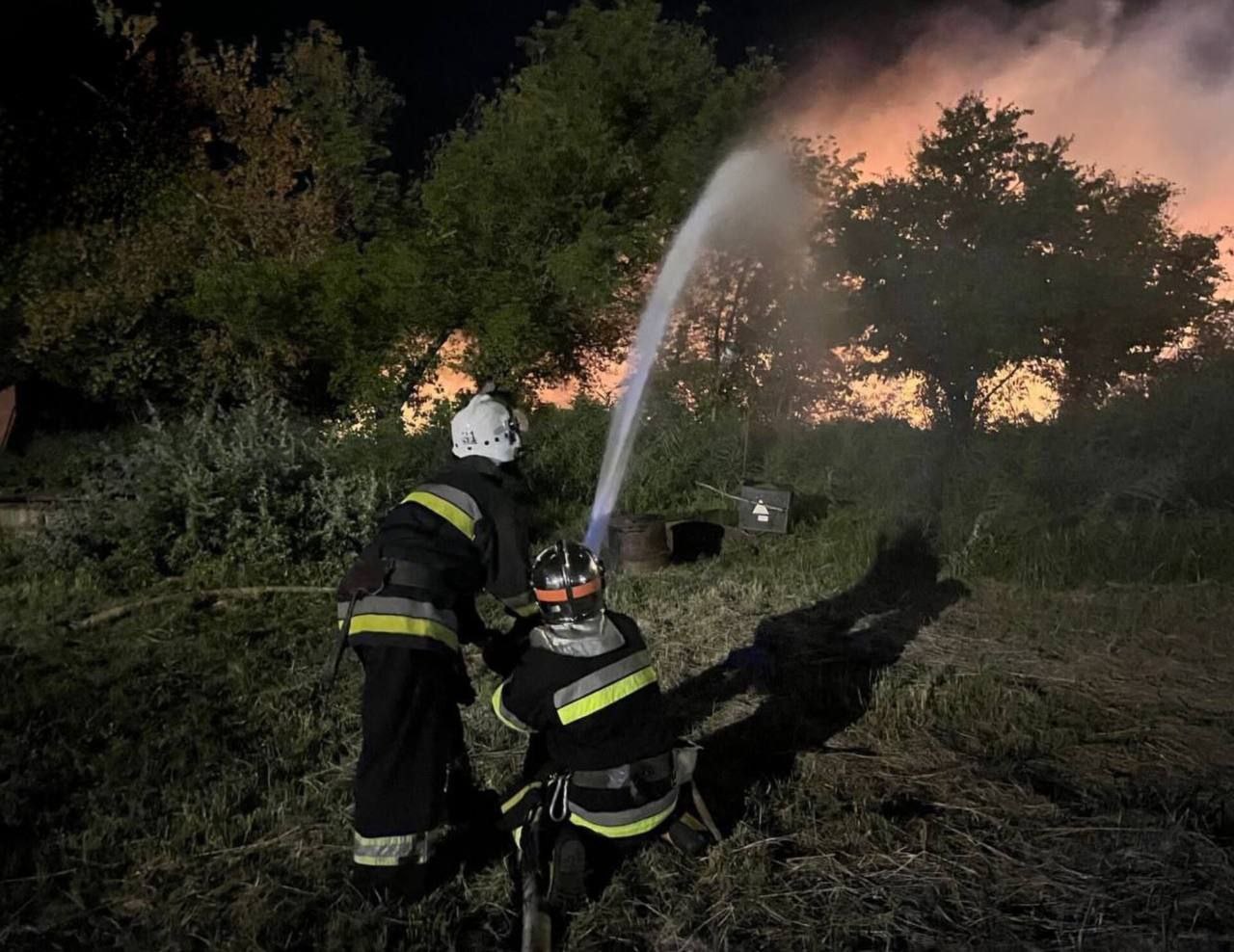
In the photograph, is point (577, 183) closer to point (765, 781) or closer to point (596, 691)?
point (765, 781)

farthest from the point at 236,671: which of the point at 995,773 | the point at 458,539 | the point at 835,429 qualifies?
the point at 835,429

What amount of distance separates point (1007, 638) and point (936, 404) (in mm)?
9306

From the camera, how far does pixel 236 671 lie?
6.66 m

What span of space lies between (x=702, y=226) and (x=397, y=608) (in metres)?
15.3

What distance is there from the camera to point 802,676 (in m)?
6.60

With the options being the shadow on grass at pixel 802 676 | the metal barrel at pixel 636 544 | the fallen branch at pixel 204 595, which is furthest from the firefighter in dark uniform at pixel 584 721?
the metal barrel at pixel 636 544

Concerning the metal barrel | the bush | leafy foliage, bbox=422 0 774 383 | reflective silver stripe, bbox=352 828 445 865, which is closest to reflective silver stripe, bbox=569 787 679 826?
reflective silver stripe, bbox=352 828 445 865

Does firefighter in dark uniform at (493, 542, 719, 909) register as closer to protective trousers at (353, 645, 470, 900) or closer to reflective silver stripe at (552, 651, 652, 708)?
reflective silver stripe at (552, 651, 652, 708)

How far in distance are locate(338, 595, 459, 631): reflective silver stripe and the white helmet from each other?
61cm

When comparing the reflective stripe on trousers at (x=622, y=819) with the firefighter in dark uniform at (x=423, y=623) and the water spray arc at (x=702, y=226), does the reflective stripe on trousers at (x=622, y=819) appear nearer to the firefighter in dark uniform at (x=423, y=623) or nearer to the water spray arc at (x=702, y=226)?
the firefighter in dark uniform at (x=423, y=623)

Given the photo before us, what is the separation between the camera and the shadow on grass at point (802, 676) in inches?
202

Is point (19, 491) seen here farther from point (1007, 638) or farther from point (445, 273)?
point (1007, 638)

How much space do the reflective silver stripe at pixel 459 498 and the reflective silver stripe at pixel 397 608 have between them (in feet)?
1.23

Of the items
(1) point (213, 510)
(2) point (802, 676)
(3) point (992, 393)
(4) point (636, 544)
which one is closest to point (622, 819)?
(2) point (802, 676)
